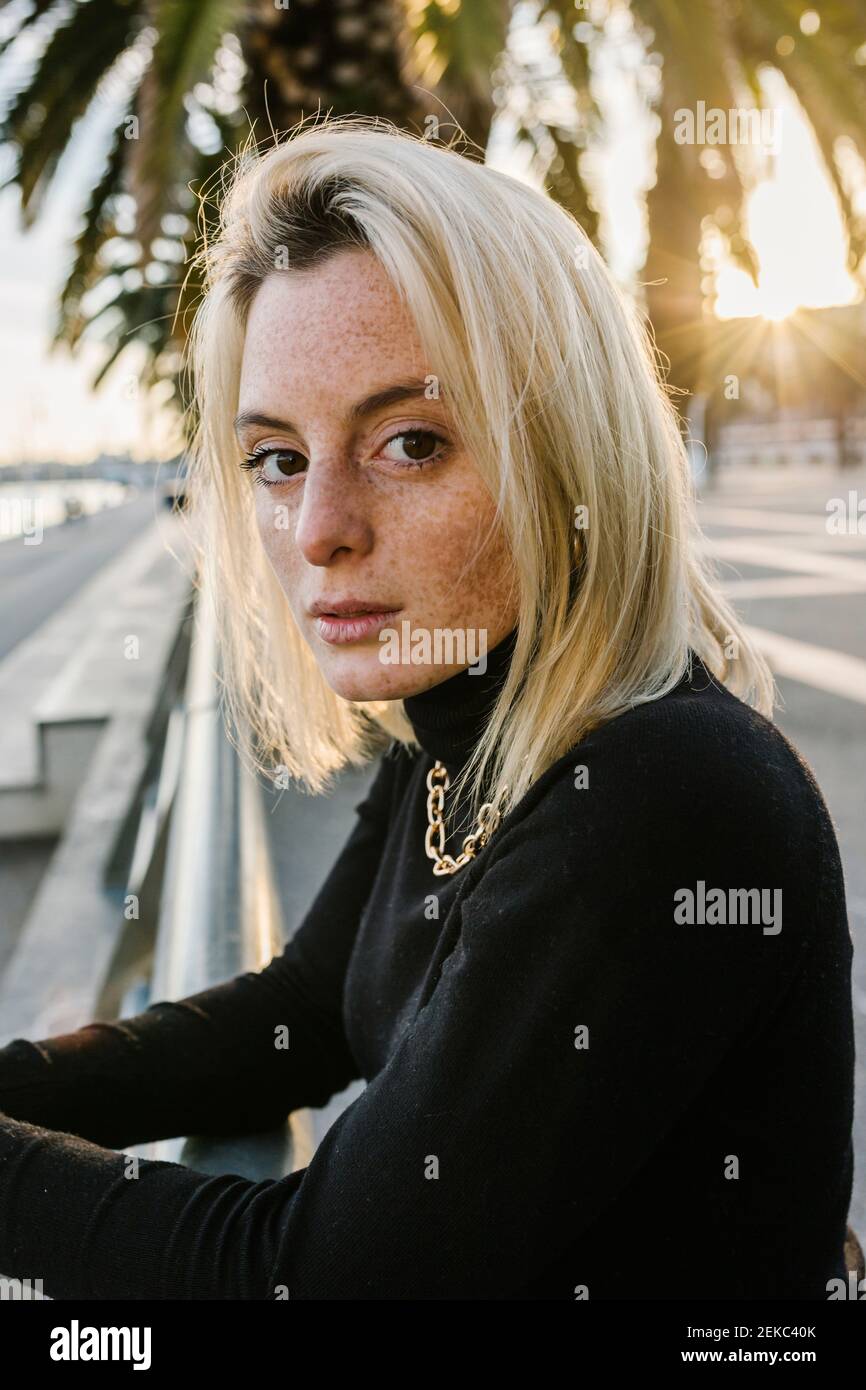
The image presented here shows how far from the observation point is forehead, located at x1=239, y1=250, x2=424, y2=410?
1.24 m

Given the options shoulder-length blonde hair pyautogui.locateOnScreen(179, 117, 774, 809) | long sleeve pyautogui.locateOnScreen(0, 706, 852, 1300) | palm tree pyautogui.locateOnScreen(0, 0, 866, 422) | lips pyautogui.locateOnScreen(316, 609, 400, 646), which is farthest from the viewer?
palm tree pyautogui.locateOnScreen(0, 0, 866, 422)

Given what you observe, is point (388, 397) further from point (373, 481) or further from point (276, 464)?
point (276, 464)

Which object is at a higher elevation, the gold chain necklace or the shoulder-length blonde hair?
the shoulder-length blonde hair

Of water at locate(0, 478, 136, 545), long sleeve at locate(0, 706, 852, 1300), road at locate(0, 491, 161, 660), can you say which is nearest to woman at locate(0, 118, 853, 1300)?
long sleeve at locate(0, 706, 852, 1300)

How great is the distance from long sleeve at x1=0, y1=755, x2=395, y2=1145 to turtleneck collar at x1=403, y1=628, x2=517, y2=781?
386 mm

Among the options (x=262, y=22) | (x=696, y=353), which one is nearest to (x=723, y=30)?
(x=696, y=353)

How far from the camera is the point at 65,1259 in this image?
1224 millimetres

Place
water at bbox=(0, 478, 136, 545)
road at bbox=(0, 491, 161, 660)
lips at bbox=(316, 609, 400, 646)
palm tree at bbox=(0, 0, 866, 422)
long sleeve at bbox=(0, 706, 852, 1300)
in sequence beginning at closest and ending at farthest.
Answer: long sleeve at bbox=(0, 706, 852, 1300) < lips at bbox=(316, 609, 400, 646) < palm tree at bbox=(0, 0, 866, 422) < water at bbox=(0, 478, 136, 545) < road at bbox=(0, 491, 161, 660)

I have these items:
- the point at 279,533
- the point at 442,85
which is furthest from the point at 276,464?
the point at 442,85

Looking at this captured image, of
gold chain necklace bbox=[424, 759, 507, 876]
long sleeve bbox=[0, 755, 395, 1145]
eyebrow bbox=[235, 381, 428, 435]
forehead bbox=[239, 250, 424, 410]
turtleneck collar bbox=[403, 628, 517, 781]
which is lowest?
long sleeve bbox=[0, 755, 395, 1145]

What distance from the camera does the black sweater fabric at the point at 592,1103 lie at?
99 centimetres

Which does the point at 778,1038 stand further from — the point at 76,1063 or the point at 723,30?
the point at 723,30

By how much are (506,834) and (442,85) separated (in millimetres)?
5062

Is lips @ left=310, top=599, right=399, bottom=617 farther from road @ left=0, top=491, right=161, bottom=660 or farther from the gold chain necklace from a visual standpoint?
road @ left=0, top=491, right=161, bottom=660
